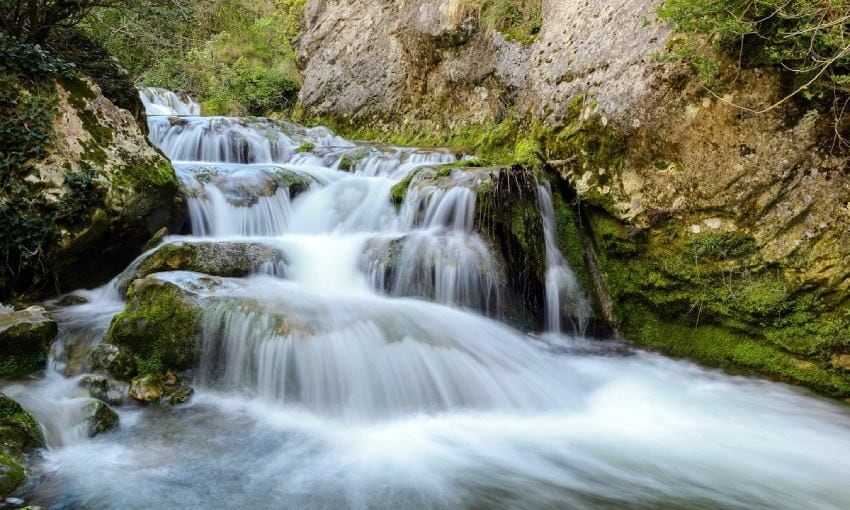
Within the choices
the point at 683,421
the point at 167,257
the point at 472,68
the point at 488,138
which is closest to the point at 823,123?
the point at 683,421

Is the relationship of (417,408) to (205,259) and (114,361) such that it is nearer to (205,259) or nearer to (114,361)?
(114,361)

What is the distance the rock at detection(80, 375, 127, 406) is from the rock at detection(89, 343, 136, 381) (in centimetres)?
10

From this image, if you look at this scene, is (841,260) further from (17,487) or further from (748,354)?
(17,487)

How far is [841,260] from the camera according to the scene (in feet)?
14.5

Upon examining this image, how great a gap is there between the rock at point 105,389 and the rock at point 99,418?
0.26 m

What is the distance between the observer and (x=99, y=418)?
3369mm

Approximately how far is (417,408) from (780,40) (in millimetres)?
4264

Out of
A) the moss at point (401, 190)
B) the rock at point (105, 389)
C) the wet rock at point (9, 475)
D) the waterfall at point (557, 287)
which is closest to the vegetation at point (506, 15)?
the moss at point (401, 190)

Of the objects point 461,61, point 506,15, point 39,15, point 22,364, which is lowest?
point 22,364

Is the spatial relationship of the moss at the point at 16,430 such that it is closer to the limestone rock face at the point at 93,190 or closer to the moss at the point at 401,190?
the limestone rock face at the point at 93,190

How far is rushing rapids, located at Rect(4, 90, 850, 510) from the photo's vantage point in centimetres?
299

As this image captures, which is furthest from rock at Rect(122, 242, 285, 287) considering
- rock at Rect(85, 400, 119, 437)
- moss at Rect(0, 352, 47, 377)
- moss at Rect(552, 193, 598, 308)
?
moss at Rect(552, 193, 598, 308)

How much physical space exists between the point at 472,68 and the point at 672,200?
634 centimetres

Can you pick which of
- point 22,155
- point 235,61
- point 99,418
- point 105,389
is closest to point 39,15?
point 22,155
